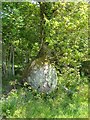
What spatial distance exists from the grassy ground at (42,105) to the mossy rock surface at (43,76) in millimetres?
102

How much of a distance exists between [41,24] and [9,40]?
1.85 feet

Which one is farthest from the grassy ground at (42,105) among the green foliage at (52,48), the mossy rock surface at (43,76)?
the mossy rock surface at (43,76)

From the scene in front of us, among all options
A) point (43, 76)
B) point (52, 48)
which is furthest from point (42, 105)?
point (52, 48)

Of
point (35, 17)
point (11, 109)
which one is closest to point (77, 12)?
point (35, 17)

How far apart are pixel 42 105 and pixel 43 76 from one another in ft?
1.48

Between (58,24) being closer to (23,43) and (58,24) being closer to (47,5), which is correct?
(47,5)

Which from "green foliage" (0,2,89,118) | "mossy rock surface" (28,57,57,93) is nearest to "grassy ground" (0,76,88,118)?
"green foliage" (0,2,89,118)

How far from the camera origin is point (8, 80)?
3.62 m

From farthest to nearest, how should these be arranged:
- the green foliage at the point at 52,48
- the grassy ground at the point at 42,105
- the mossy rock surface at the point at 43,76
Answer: the mossy rock surface at the point at 43,76 → the green foliage at the point at 52,48 → the grassy ground at the point at 42,105

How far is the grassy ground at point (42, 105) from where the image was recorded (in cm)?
284

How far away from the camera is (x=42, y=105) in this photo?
3.07m

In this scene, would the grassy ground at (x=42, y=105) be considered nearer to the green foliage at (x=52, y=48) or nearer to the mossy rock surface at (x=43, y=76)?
the green foliage at (x=52, y=48)

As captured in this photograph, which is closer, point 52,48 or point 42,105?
point 42,105

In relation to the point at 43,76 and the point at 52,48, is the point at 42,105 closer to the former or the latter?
the point at 43,76
